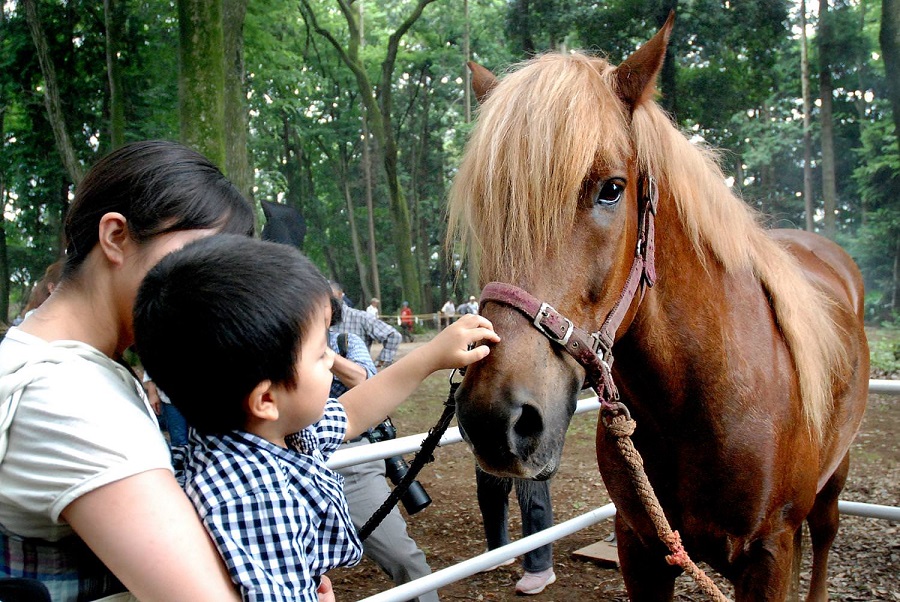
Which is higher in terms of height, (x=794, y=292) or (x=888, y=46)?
(x=888, y=46)

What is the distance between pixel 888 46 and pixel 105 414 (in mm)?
13267

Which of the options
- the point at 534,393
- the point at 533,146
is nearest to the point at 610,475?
the point at 534,393

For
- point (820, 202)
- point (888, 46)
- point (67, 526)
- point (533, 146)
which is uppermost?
point (888, 46)

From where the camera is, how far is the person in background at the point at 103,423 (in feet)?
3.17

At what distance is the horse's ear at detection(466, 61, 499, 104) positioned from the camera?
2.31m

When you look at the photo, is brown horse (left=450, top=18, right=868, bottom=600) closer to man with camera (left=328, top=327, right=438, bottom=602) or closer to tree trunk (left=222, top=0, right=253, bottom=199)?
man with camera (left=328, top=327, right=438, bottom=602)

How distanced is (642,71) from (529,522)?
3.09 metres

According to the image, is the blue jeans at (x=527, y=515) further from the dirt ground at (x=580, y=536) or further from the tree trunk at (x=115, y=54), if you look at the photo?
the tree trunk at (x=115, y=54)

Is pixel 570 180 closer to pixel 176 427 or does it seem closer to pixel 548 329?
pixel 548 329

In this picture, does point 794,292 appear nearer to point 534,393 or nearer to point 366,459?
point 534,393

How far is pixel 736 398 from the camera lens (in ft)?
6.96

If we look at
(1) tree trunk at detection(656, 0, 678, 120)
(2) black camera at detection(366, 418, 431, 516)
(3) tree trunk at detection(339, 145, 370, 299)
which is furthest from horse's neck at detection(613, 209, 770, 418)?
(3) tree trunk at detection(339, 145, 370, 299)

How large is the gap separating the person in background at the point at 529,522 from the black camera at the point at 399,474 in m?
0.61

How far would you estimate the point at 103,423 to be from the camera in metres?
1.01
